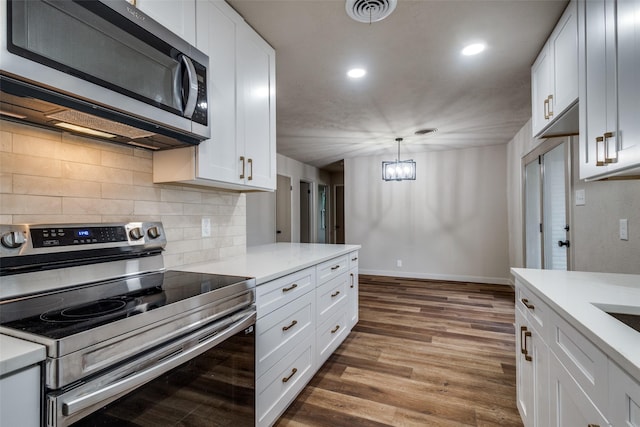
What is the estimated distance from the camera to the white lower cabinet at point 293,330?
156 centimetres

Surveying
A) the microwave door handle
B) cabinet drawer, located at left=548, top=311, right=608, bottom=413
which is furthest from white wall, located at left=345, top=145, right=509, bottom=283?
the microwave door handle

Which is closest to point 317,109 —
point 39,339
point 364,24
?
point 364,24

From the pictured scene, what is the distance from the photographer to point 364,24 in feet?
6.52

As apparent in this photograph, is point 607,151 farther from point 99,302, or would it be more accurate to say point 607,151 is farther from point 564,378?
point 99,302

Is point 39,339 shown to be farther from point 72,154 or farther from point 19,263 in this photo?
point 72,154

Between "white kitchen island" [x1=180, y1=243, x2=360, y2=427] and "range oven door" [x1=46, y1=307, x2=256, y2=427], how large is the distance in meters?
0.13

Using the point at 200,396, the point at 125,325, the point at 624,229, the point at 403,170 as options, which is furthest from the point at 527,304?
the point at 403,170

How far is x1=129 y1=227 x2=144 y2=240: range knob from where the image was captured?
4.91 feet

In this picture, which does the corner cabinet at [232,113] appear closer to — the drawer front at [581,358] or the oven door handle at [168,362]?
the oven door handle at [168,362]

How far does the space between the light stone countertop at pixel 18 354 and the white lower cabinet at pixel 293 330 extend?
87 cm

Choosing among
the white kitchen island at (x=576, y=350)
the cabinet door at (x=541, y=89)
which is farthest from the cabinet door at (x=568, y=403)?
the cabinet door at (x=541, y=89)

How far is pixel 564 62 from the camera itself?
1.82m

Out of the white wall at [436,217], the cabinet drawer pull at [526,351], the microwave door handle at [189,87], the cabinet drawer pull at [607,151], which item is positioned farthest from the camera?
the white wall at [436,217]

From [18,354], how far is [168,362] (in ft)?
1.30
